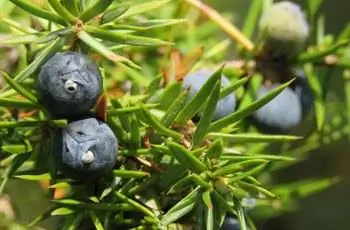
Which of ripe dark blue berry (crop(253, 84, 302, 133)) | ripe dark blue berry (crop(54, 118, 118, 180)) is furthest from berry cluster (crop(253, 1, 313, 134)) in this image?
ripe dark blue berry (crop(54, 118, 118, 180))

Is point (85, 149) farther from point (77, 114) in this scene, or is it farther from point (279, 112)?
point (279, 112)

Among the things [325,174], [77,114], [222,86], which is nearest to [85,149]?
[77,114]

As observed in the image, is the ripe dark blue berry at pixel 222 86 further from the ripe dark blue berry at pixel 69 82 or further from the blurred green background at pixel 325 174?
the blurred green background at pixel 325 174

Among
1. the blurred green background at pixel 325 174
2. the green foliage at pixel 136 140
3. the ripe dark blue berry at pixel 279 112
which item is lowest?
the blurred green background at pixel 325 174

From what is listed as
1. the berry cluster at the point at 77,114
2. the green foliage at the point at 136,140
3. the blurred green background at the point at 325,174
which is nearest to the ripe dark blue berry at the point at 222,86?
the green foliage at the point at 136,140

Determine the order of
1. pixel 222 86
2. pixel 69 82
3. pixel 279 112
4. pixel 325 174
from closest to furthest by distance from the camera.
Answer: pixel 69 82 → pixel 222 86 → pixel 279 112 → pixel 325 174

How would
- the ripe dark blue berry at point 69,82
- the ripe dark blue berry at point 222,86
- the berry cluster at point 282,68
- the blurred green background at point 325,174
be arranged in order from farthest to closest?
the blurred green background at point 325,174
the berry cluster at point 282,68
the ripe dark blue berry at point 222,86
the ripe dark blue berry at point 69,82

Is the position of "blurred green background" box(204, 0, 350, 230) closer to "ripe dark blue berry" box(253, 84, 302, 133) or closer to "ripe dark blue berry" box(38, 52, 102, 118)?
"ripe dark blue berry" box(253, 84, 302, 133)
